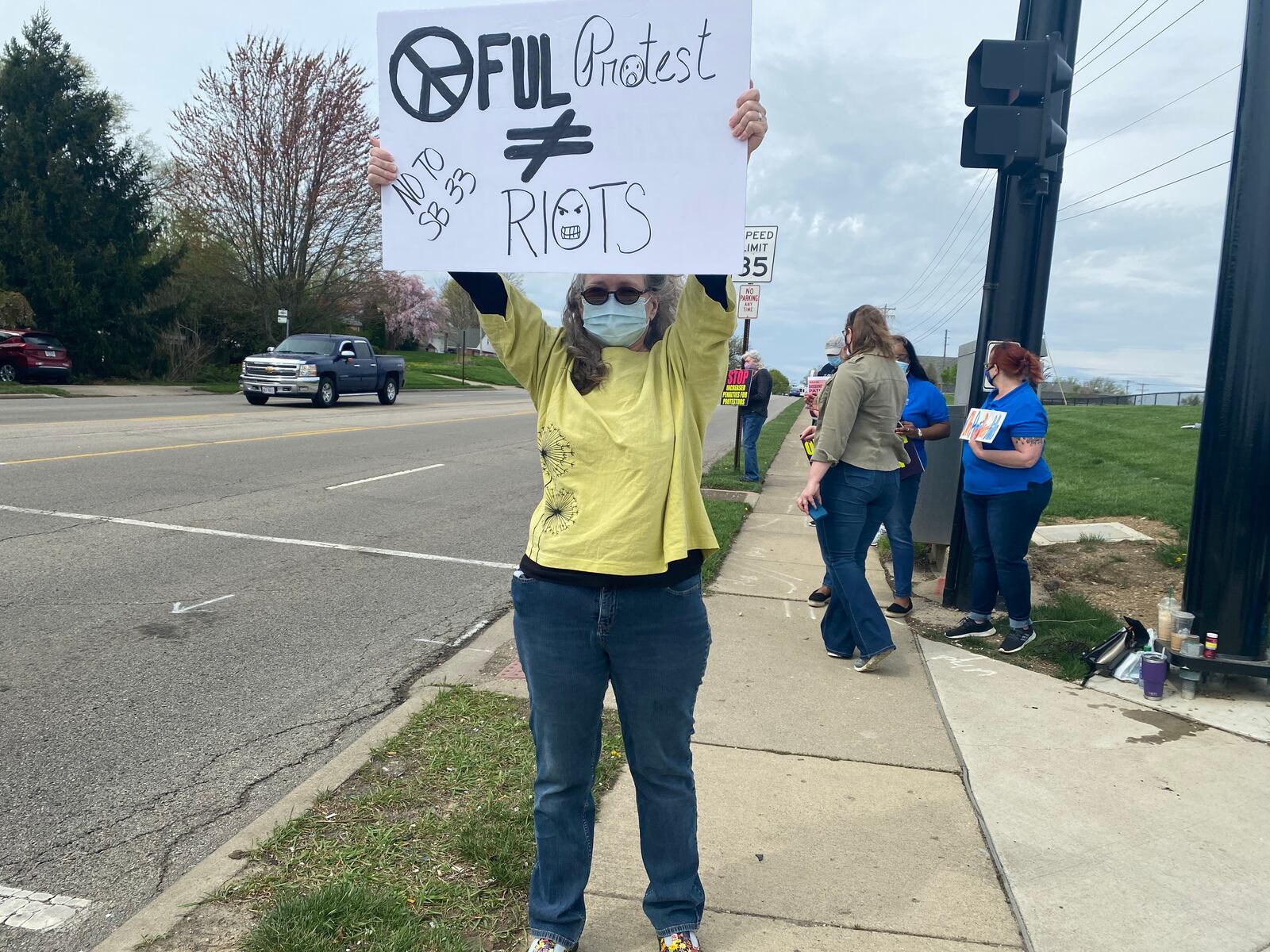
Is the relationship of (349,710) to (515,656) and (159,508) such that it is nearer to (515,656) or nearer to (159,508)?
(515,656)

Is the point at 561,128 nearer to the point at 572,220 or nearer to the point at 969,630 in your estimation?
the point at 572,220

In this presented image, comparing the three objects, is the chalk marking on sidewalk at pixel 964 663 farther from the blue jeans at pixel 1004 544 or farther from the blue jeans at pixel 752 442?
the blue jeans at pixel 752 442

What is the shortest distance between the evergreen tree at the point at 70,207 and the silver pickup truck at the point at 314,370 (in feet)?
24.4

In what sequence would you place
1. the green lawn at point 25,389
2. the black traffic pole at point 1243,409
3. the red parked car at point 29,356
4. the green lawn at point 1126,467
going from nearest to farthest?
the black traffic pole at point 1243,409 → the green lawn at point 1126,467 → the green lawn at point 25,389 → the red parked car at point 29,356

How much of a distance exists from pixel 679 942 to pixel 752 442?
11095 millimetres

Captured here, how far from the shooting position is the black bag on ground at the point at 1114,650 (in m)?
5.10

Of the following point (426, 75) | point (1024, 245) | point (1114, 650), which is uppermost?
point (1024, 245)

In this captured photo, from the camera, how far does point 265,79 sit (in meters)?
38.0

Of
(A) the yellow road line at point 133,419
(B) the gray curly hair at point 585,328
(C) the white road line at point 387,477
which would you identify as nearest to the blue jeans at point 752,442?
(C) the white road line at point 387,477

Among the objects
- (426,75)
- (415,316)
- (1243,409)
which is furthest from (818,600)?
(415,316)

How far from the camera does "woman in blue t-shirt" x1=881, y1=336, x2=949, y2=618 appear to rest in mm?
6230

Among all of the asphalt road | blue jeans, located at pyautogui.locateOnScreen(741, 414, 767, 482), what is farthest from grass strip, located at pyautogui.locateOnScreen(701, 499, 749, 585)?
blue jeans, located at pyautogui.locateOnScreen(741, 414, 767, 482)

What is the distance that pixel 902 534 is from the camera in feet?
20.4

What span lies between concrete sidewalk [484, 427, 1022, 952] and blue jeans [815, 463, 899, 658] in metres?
0.27
